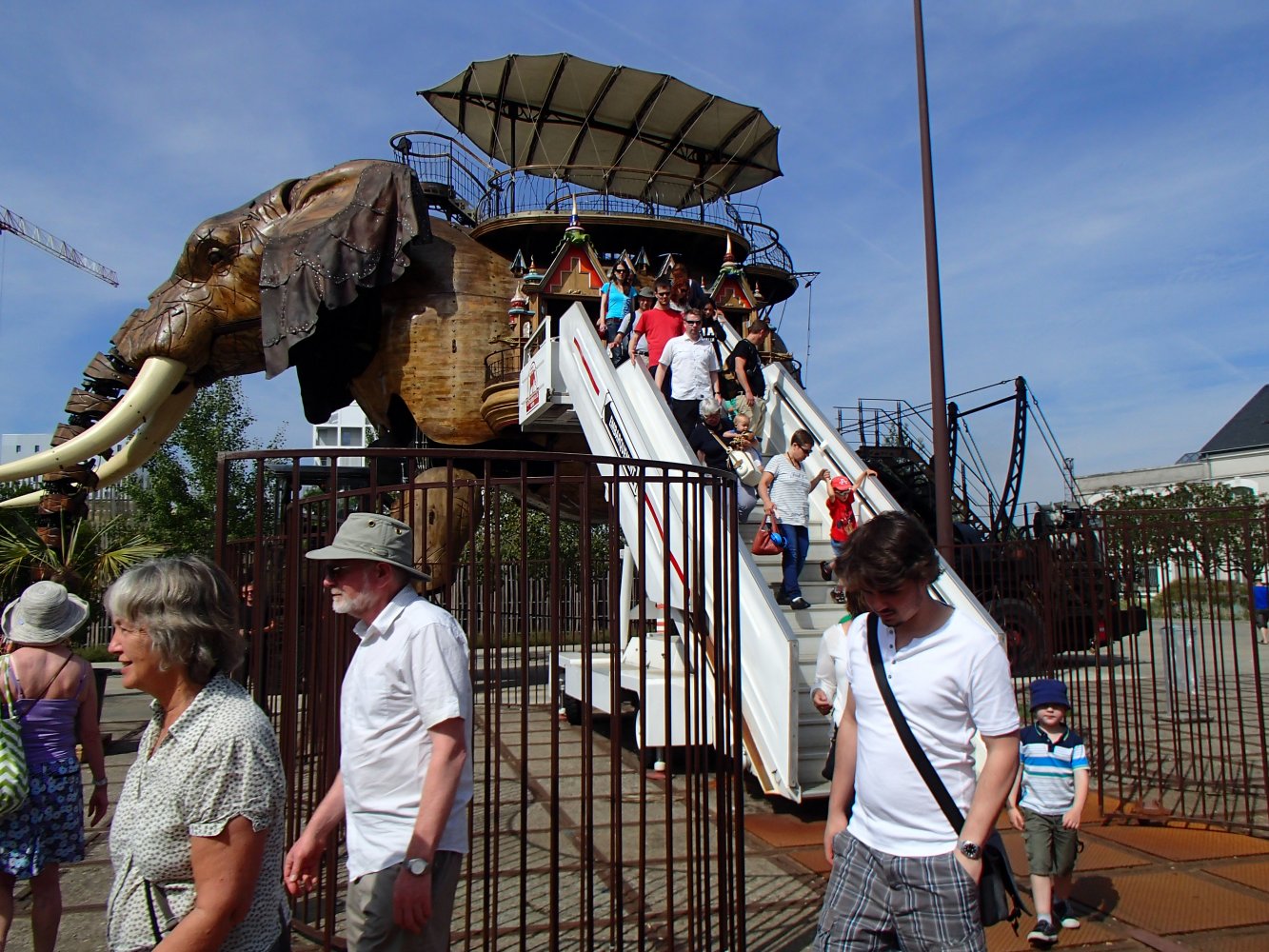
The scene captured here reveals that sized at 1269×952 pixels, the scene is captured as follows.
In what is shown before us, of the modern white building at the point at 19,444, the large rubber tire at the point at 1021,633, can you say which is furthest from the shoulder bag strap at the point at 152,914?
the modern white building at the point at 19,444

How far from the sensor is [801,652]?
Result: 22.5 ft

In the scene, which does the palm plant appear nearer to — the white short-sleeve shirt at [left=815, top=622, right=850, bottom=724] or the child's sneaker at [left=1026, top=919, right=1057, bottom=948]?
the white short-sleeve shirt at [left=815, top=622, right=850, bottom=724]

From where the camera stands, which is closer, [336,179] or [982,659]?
[982,659]

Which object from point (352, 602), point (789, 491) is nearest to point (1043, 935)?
point (352, 602)

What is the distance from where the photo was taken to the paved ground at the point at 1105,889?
419 centimetres

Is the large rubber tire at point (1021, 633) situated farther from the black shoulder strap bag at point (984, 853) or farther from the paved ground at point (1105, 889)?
the black shoulder strap bag at point (984, 853)

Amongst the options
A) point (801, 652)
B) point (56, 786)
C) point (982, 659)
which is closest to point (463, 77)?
point (801, 652)

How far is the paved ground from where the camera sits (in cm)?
419

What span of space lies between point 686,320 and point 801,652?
332 centimetres

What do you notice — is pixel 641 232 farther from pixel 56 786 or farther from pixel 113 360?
pixel 56 786

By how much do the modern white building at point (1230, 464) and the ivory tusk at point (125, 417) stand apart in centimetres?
4619

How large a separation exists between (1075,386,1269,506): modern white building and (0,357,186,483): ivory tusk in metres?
46.2

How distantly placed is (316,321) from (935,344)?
606 centimetres

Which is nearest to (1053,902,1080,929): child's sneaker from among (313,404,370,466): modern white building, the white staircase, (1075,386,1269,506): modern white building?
the white staircase
